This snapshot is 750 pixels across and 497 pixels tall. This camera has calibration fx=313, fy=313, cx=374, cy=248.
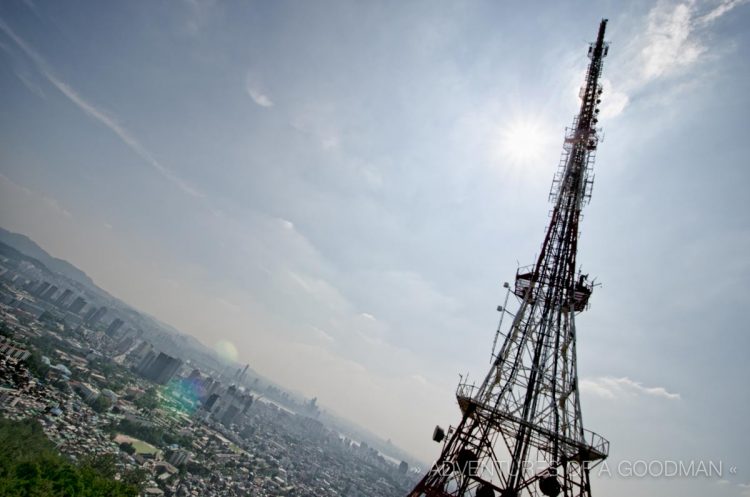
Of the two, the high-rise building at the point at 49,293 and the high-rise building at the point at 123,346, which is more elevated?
the high-rise building at the point at 49,293

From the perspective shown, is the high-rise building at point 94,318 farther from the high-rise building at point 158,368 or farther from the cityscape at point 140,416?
the high-rise building at point 158,368

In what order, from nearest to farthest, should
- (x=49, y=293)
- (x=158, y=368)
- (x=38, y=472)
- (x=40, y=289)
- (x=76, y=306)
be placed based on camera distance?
(x=38, y=472)
(x=158, y=368)
(x=40, y=289)
(x=49, y=293)
(x=76, y=306)

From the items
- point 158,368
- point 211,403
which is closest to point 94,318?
point 158,368

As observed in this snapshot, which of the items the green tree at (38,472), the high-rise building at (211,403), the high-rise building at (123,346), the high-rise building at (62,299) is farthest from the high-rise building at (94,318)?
the green tree at (38,472)

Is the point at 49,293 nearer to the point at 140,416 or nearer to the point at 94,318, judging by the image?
the point at 94,318

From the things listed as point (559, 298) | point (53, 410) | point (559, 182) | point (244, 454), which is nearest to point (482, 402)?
point (559, 298)

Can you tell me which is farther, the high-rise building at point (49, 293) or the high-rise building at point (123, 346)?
the high-rise building at point (49, 293)

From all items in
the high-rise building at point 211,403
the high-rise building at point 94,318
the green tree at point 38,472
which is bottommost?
the high-rise building at point 211,403

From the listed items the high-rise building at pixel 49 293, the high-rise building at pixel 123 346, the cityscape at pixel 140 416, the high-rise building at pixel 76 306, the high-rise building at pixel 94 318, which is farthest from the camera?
the high-rise building at pixel 94 318

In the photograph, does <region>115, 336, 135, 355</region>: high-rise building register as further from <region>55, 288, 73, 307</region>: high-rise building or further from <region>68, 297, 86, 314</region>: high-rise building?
<region>55, 288, 73, 307</region>: high-rise building

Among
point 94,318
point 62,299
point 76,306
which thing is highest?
point 62,299

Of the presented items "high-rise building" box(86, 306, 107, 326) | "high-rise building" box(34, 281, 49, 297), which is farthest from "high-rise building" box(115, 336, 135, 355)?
"high-rise building" box(34, 281, 49, 297)
